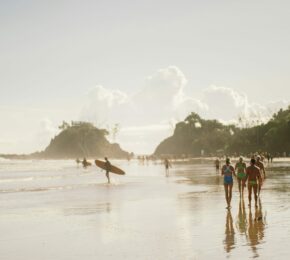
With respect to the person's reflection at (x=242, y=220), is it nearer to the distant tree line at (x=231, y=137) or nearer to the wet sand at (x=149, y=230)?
the wet sand at (x=149, y=230)

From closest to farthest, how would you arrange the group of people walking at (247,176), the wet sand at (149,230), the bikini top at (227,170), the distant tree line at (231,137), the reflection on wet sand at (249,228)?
the wet sand at (149,230) → the reflection on wet sand at (249,228) → the group of people walking at (247,176) → the bikini top at (227,170) → the distant tree line at (231,137)

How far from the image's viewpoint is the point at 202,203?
723 inches

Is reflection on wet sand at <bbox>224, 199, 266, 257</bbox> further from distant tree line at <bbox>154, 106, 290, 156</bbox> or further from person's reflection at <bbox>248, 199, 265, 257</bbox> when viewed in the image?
distant tree line at <bbox>154, 106, 290, 156</bbox>

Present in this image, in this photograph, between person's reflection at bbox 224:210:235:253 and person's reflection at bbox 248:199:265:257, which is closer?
person's reflection at bbox 224:210:235:253

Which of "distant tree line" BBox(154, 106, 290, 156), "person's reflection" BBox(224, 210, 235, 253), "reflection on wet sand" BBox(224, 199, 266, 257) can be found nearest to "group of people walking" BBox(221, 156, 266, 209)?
"reflection on wet sand" BBox(224, 199, 266, 257)

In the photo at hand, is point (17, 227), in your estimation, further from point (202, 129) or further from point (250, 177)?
point (202, 129)

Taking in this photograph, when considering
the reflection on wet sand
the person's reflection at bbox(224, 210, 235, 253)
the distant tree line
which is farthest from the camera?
the distant tree line

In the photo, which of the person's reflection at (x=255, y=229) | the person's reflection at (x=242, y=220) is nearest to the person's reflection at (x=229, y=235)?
the person's reflection at (x=242, y=220)

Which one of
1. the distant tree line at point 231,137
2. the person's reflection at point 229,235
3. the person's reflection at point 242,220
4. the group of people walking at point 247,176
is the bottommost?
the person's reflection at point 242,220

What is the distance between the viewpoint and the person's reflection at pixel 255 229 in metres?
10.1

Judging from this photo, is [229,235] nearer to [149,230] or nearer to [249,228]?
[249,228]

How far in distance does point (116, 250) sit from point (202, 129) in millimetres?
181603

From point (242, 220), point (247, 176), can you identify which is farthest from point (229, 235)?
point (247, 176)

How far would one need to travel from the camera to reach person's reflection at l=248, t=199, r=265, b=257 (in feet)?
33.1
